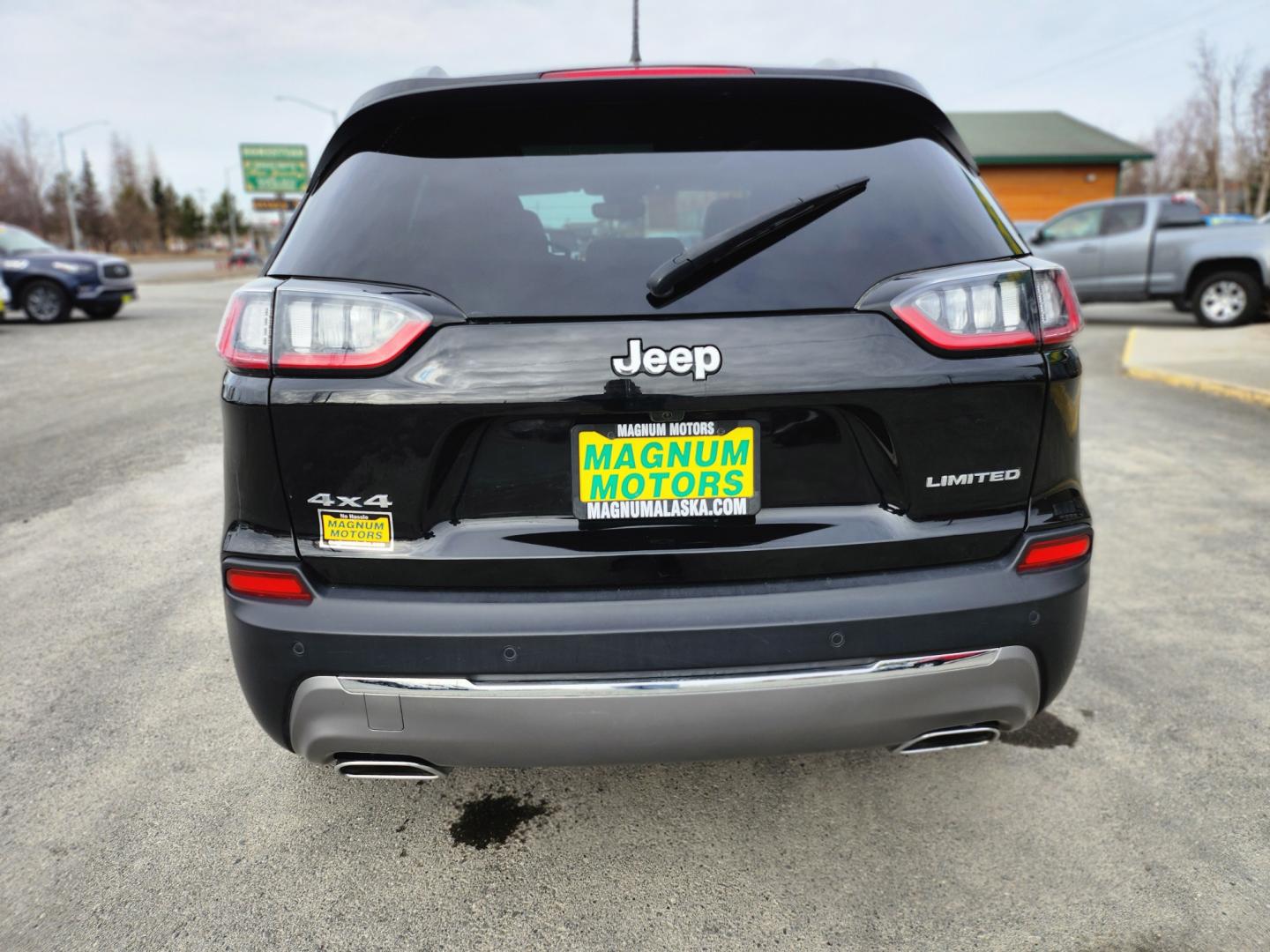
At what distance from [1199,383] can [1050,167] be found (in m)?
35.4

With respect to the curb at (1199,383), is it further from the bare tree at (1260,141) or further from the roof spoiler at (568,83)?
the bare tree at (1260,141)

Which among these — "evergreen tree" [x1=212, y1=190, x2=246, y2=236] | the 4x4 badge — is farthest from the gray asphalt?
"evergreen tree" [x1=212, y1=190, x2=246, y2=236]

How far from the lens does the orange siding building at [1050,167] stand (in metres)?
38.5

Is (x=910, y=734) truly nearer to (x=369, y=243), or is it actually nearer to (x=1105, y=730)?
(x=1105, y=730)

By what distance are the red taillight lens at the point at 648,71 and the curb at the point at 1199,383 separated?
7612 millimetres

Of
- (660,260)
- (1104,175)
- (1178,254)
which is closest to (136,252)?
(1104,175)

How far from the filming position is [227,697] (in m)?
3.02

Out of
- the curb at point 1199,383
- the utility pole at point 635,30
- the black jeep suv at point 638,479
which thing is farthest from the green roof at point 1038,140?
the black jeep suv at point 638,479

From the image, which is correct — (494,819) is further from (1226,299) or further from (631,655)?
(1226,299)

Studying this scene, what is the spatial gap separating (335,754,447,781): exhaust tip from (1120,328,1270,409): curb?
8.22 metres

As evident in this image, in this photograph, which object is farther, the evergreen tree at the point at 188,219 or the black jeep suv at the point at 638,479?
the evergreen tree at the point at 188,219

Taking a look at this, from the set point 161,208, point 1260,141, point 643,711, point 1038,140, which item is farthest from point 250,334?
point 161,208

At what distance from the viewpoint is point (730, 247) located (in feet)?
5.95

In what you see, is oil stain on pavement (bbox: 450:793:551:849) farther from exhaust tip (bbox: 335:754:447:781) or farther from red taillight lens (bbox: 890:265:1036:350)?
red taillight lens (bbox: 890:265:1036:350)
